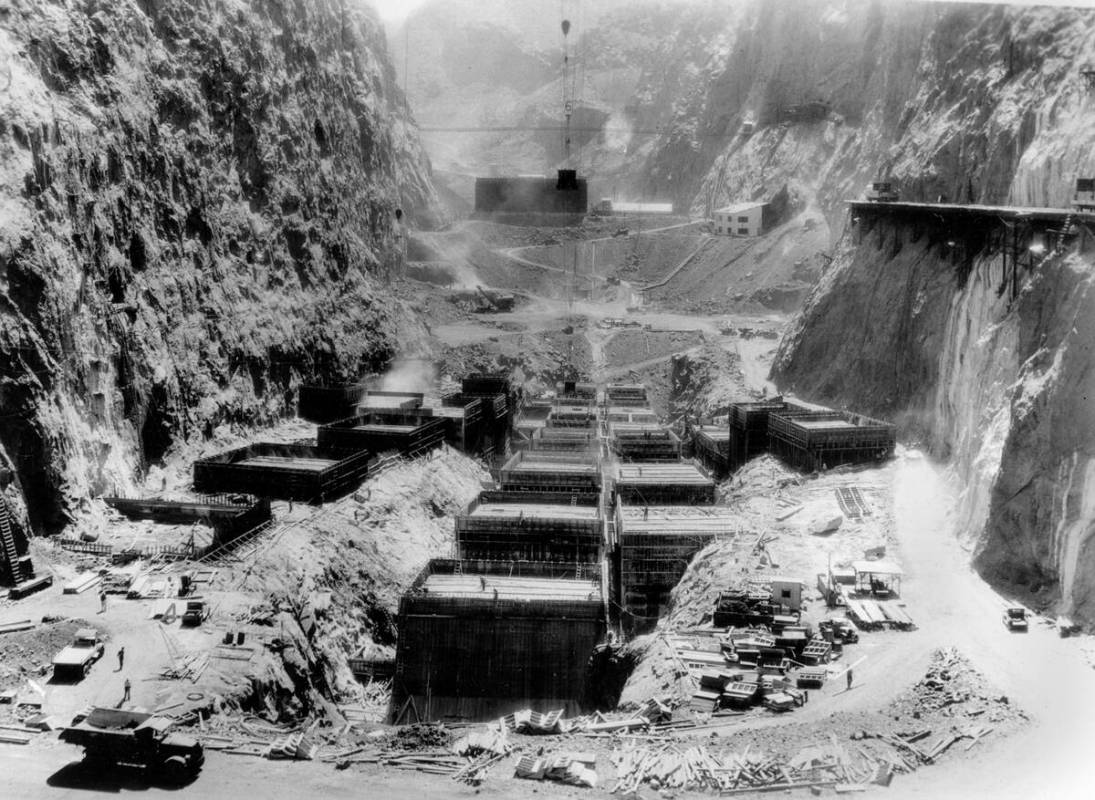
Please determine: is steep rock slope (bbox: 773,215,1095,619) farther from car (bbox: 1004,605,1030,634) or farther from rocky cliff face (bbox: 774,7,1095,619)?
car (bbox: 1004,605,1030,634)

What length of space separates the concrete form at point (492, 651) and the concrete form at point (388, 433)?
2028 cm

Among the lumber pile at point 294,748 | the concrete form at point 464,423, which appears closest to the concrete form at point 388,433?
the concrete form at point 464,423

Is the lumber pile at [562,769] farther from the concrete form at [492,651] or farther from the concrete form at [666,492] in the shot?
the concrete form at [666,492]

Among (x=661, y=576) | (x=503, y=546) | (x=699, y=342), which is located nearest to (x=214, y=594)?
(x=503, y=546)

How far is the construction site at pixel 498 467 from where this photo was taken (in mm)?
26469

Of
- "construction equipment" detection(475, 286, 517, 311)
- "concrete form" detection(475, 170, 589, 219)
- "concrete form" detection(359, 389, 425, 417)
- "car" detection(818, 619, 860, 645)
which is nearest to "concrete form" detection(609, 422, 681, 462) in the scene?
"concrete form" detection(359, 389, 425, 417)

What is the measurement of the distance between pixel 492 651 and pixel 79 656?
13328 mm

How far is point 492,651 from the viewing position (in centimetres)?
3631

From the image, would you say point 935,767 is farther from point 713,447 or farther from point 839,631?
point 713,447

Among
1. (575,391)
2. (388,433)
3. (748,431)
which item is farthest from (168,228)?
(748,431)

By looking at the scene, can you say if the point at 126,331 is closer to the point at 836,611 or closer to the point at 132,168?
the point at 132,168

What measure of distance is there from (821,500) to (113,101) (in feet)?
139

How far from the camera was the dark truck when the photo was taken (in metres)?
23.2

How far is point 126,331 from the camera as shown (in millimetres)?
53562
